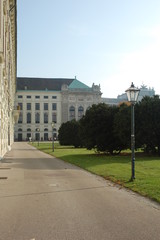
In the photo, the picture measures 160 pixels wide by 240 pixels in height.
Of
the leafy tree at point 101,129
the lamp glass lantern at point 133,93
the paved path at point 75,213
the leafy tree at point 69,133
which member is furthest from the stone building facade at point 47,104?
the paved path at point 75,213

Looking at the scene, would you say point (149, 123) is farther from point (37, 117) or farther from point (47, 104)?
point (37, 117)

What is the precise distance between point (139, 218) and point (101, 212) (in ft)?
3.45

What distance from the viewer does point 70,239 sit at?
6297 mm

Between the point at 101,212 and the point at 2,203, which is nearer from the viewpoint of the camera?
the point at 101,212

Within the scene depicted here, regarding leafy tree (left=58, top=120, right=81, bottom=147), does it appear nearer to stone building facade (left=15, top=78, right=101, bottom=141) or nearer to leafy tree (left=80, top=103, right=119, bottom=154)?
leafy tree (left=80, top=103, right=119, bottom=154)

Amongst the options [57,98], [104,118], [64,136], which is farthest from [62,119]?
[104,118]

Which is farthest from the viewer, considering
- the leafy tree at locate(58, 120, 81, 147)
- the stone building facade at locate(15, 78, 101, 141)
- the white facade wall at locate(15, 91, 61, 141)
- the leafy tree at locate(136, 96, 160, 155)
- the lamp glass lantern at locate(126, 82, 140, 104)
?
the stone building facade at locate(15, 78, 101, 141)

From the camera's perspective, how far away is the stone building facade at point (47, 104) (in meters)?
146

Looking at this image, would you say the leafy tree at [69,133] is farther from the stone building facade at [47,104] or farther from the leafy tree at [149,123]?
the stone building facade at [47,104]

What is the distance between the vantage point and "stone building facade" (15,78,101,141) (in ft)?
478

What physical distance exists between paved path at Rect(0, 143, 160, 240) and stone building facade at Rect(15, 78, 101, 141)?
437 feet

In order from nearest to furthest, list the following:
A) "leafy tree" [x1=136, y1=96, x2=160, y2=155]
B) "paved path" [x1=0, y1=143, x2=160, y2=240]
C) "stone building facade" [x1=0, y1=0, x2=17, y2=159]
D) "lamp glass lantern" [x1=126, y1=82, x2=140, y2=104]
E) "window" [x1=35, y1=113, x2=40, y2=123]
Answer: "paved path" [x1=0, y1=143, x2=160, y2=240]
"lamp glass lantern" [x1=126, y1=82, x2=140, y2=104]
"stone building facade" [x1=0, y1=0, x2=17, y2=159]
"leafy tree" [x1=136, y1=96, x2=160, y2=155]
"window" [x1=35, y1=113, x2=40, y2=123]

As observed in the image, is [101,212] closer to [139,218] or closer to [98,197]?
[139,218]

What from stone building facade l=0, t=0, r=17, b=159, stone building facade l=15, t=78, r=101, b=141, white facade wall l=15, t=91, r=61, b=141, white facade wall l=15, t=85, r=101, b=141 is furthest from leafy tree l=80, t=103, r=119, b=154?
stone building facade l=15, t=78, r=101, b=141
